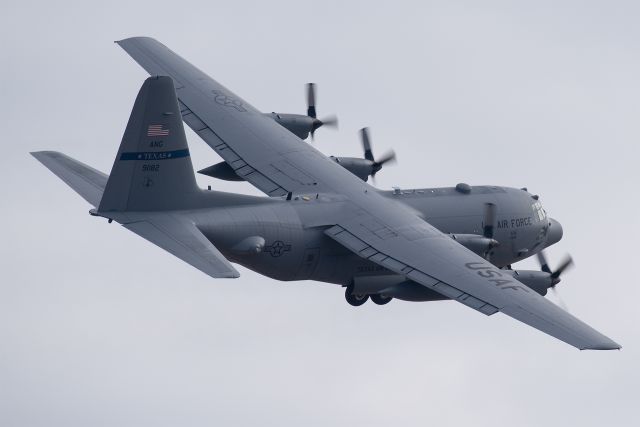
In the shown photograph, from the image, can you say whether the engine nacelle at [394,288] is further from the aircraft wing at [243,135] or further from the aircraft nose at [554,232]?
the aircraft nose at [554,232]

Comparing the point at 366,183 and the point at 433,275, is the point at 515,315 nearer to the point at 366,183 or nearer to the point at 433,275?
the point at 433,275

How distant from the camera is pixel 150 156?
251 ft

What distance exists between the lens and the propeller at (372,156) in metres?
89.7

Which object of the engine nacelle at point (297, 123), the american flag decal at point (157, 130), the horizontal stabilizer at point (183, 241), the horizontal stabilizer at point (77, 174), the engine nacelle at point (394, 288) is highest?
the engine nacelle at point (297, 123)

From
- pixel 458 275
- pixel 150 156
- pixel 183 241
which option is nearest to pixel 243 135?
pixel 150 156

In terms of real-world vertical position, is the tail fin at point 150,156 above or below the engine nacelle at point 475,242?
above

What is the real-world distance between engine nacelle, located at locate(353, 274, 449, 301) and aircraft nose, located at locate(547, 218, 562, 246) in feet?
33.5

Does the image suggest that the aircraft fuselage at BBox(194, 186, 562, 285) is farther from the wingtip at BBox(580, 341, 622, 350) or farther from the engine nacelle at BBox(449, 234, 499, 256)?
the wingtip at BBox(580, 341, 622, 350)

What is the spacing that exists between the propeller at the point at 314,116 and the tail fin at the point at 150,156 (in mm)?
16229

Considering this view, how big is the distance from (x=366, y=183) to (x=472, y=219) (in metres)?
4.89

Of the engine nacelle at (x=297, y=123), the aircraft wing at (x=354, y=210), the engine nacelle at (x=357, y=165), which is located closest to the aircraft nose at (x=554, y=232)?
the engine nacelle at (x=357, y=165)

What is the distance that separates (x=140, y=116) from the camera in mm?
75688

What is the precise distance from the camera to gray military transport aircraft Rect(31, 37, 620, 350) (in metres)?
75.7

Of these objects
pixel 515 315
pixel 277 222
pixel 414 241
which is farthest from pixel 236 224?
pixel 515 315
